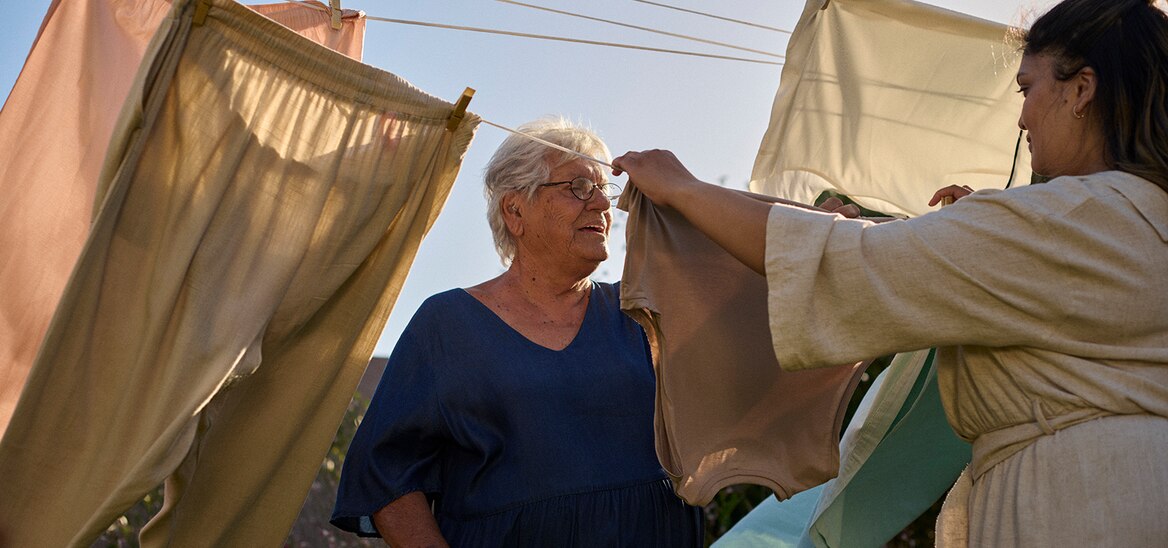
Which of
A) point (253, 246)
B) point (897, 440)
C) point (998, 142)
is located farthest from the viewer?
point (998, 142)

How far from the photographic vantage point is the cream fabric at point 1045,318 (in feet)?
6.72

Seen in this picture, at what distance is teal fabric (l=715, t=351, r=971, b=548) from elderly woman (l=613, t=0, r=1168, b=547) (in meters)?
0.73

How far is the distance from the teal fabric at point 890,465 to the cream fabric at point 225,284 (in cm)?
119

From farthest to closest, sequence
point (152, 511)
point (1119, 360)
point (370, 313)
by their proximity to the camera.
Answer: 1. point (152, 511)
2. point (370, 313)
3. point (1119, 360)

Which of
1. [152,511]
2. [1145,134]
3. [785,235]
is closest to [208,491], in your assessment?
[785,235]

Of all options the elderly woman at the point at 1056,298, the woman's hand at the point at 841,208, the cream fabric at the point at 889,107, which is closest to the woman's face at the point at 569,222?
the cream fabric at the point at 889,107

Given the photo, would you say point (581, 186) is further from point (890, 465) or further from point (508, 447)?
point (890, 465)

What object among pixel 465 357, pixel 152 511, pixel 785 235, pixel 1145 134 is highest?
pixel 1145 134

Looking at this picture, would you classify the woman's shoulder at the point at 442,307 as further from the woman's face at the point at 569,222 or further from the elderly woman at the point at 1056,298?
the elderly woman at the point at 1056,298

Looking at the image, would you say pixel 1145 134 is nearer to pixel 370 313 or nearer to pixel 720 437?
pixel 720 437

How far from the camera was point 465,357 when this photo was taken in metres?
3.08

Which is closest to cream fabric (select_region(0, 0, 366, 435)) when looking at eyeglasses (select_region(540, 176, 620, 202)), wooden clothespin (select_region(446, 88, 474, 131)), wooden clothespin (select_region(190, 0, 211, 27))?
wooden clothespin (select_region(190, 0, 211, 27))

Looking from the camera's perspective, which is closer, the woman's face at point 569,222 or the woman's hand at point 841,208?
the woman's hand at point 841,208

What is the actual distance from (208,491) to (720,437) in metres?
1.15
